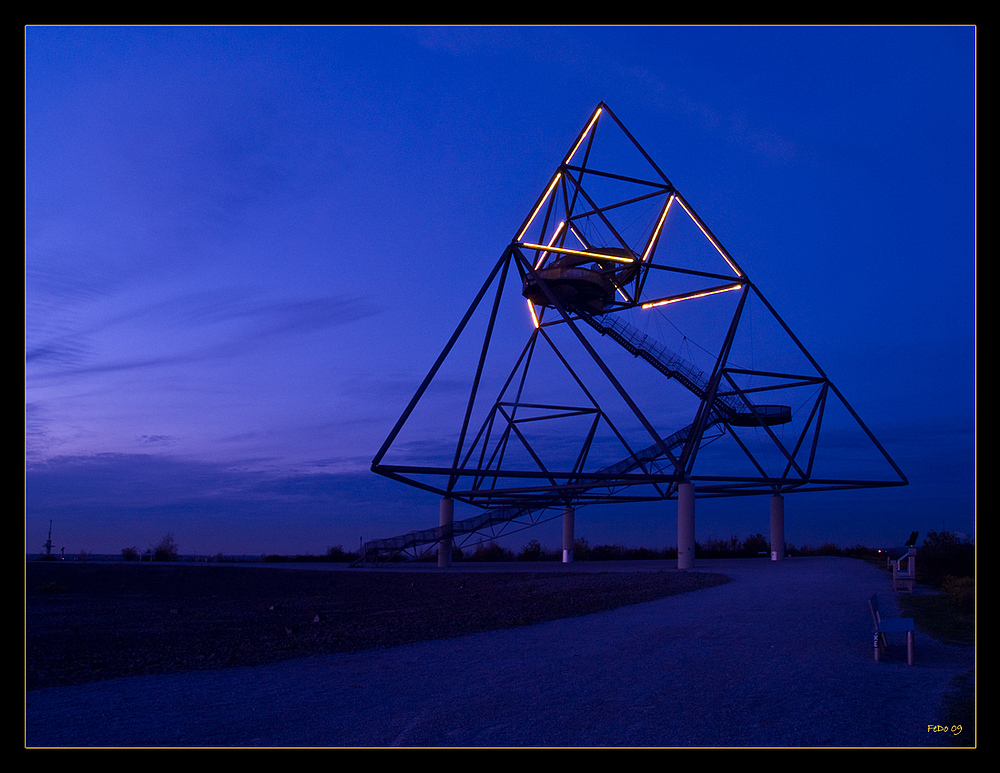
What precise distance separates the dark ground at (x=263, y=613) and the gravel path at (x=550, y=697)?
3.14ft

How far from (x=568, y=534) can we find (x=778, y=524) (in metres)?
11.2

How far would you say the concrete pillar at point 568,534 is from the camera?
39.4 m

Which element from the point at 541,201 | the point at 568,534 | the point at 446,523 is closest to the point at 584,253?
the point at 541,201

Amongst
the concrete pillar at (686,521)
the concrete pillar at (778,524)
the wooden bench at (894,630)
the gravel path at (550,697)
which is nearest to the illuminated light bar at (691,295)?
the concrete pillar at (686,521)

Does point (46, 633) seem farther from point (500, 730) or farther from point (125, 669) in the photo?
point (500, 730)

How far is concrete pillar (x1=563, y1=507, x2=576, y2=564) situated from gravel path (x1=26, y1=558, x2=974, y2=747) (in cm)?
2863

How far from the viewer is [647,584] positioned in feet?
64.1

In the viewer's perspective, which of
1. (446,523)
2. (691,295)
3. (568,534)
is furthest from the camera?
(568,534)

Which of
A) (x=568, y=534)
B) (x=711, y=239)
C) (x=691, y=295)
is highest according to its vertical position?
(x=711, y=239)

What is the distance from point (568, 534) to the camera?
130 feet

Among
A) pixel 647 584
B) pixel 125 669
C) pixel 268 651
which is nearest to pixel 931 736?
pixel 268 651

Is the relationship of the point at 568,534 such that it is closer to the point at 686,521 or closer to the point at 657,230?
the point at 686,521

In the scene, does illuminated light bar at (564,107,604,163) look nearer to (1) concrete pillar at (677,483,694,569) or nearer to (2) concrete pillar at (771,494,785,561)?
(1) concrete pillar at (677,483,694,569)

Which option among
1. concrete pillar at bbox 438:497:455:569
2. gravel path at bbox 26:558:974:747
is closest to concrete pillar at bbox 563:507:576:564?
concrete pillar at bbox 438:497:455:569
